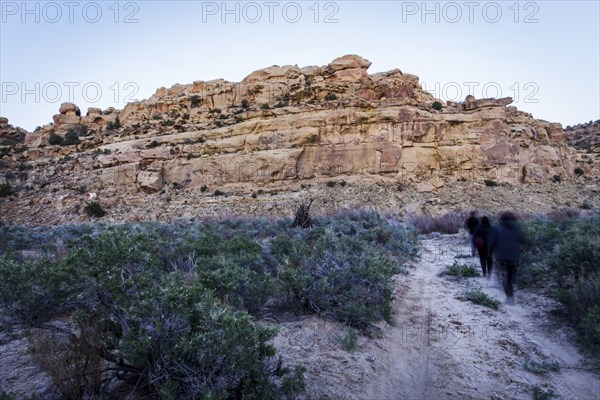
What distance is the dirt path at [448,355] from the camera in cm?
324

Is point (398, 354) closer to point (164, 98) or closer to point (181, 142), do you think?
point (181, 142)

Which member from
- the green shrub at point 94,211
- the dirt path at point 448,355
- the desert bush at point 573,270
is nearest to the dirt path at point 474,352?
the dirt path at point 448,355

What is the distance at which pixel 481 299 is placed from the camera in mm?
5520

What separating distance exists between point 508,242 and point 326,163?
81.0 feet

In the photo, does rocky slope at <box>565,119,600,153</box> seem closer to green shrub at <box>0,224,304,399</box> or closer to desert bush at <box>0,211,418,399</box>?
desert bush at <box>0,211,418,399</box>

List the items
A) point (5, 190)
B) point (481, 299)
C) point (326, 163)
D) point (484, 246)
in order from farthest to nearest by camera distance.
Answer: point (5, 190) → point (326, 163) → point (484, 246) → point (481, 299)

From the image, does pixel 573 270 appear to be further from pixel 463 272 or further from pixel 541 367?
pixel 541 367

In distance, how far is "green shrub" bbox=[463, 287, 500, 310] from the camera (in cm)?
538

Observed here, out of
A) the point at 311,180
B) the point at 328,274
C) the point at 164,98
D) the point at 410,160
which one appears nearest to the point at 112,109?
the point at 164,98

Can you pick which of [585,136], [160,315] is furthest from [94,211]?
[585,136]

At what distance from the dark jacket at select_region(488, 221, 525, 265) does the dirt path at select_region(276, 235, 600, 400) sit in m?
0.71

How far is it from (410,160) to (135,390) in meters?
28.7

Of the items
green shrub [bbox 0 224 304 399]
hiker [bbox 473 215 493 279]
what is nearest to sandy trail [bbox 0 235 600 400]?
green shrub [bbox 0 224 304 399]

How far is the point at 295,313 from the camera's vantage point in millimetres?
4770
